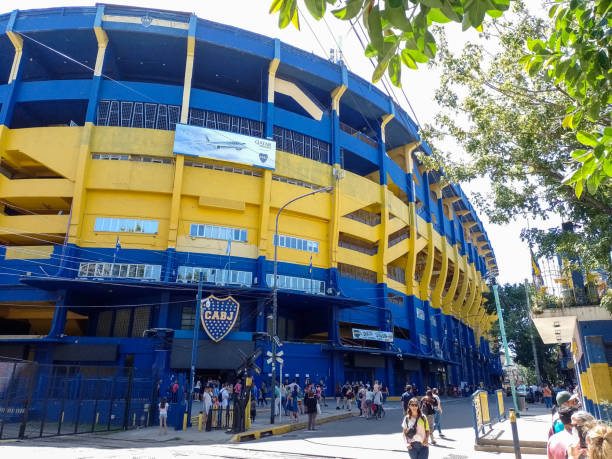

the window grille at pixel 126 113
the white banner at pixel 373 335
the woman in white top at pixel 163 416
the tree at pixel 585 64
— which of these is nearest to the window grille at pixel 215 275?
the white banner at pixel 373 335

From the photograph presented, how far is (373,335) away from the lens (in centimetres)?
3428

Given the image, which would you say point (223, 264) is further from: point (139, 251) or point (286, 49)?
point (286, 49)

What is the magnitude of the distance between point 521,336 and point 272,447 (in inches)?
2060

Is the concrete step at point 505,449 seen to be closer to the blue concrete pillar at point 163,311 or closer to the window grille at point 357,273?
the blue concrete pillar at point 163,311

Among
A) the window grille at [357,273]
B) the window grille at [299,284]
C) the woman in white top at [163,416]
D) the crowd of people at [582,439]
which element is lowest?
the woman in white top at [163,416]

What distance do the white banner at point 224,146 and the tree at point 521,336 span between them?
40131mm

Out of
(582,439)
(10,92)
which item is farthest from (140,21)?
(582,439)

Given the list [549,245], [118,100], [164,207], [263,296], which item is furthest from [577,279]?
[118,100]

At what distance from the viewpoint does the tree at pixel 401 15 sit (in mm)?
2553

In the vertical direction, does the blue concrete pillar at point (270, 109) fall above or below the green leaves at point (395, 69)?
above

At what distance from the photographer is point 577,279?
17531 millimetres

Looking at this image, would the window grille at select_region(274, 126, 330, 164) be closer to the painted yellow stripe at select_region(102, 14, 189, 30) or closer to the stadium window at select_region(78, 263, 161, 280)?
the painted yellow stripe at select_region(102, 14, 189, 30)

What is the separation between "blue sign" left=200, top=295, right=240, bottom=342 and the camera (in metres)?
27.3

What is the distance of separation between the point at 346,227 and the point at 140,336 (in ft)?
57.5
